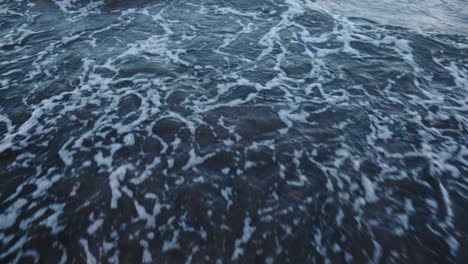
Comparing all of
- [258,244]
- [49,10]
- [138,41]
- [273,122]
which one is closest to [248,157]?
[273,122]

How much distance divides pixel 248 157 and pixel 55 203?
111 inches

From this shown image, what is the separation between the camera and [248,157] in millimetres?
5262

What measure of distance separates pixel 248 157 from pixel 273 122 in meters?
1.02

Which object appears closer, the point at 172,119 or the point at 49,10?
the point at 172,119

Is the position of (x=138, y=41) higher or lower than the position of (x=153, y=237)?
higher

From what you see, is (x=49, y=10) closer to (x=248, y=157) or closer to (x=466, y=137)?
(x=248, y=157)

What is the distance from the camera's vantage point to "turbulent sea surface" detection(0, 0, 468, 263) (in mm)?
4109

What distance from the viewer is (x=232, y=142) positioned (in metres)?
5.54

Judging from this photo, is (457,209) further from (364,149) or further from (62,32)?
(62,32)

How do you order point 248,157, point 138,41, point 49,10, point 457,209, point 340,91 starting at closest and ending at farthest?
point 457,209
point 248,157
point 340,91
point 138,41
point 49,10

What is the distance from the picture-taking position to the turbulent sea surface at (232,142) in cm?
411

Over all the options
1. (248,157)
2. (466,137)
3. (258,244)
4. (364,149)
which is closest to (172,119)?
(248,157)

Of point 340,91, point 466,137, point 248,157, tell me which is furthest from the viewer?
point 340,91

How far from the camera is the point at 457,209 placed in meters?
4.49
